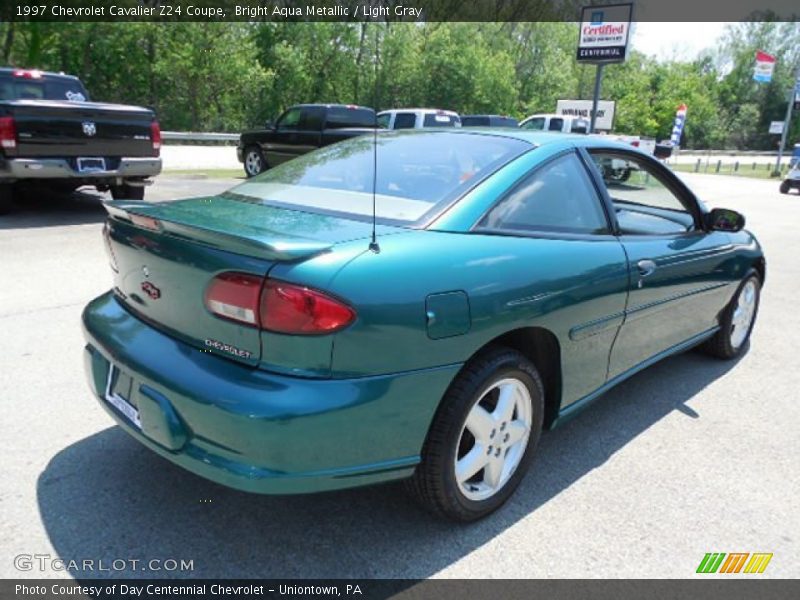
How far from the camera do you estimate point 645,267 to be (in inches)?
126

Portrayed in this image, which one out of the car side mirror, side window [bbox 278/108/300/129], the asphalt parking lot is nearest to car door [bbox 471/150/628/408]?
the asphalt parking lot

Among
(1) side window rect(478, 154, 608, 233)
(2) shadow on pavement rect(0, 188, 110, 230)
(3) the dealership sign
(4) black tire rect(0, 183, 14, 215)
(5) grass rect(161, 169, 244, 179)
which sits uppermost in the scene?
(3) the dealership sign

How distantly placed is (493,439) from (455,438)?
0.91 feet

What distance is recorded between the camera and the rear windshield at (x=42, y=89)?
887 cm

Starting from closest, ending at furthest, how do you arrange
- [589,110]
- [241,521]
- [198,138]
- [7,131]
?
[241,521], [7,131], [198,138], [589,110]

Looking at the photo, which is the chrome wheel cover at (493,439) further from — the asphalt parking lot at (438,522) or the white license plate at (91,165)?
the white license plate at (91,165)

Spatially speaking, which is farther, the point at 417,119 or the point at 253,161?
the point at 417,119

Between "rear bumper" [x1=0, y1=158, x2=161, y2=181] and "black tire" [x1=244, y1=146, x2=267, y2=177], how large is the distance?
7073mm

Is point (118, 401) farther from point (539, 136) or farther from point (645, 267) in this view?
point (645, 267)

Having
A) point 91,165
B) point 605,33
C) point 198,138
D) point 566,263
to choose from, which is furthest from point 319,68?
point 566,263

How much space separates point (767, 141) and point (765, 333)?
81.1 metres

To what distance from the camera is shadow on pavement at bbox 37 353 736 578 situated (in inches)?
90.7

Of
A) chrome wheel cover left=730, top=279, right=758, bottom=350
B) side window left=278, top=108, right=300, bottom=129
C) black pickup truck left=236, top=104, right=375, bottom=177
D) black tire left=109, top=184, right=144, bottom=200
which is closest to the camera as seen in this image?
chrome wheel cover left=730, top=279, right=758, bottom=350

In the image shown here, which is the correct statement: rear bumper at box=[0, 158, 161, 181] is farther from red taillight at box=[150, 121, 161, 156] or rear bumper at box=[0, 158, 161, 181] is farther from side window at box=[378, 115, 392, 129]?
side window at box=[378, 115, 392, 129]
